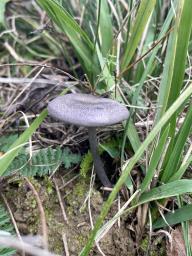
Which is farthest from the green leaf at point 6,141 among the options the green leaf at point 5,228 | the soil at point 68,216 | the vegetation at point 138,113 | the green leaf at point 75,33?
the green leaf at point 75,33

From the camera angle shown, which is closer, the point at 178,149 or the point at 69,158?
the point at 178,149

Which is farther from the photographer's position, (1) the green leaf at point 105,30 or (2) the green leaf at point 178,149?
(1) the green leaf at point 105,30

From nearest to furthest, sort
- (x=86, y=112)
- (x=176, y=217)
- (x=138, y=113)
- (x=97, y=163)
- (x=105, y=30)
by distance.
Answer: (x=86, y=112) < (x=176, y=217) < (x=97, y=163) < (x=138, y=113) < (x=105, y=30)

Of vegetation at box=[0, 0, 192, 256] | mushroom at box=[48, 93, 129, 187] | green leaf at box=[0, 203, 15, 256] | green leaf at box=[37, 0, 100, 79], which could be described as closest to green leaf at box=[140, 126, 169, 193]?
vegetation at box=[0, 0, 192, 256]

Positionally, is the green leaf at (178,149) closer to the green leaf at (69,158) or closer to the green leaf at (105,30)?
the green leaf at (69,158)

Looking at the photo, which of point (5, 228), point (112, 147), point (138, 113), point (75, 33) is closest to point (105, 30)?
point (75, 33)

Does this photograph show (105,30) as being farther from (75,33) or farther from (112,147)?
(112,147)

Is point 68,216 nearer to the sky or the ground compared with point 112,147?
nearer to the ground

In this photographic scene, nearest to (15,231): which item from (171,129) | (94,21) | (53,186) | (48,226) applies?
(48,226)
